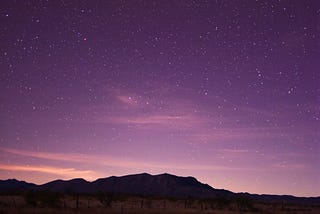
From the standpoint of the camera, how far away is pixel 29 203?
155 feet

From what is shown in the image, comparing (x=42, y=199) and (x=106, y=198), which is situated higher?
(x=106, y=198)

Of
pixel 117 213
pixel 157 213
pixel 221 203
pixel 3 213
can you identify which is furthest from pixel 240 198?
pixel 3 213

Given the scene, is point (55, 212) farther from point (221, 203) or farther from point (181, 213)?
point (221, 203)

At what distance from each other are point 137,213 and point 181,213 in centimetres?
660

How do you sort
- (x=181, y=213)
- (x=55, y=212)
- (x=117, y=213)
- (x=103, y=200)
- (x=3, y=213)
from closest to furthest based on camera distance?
1. (x=3, y=213)
2. (x=55, y=212)
3. (x=117, y=213)
4. (x=181, y=213)
5. (x=103, y=200)

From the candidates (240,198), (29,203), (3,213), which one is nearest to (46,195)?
(29,203)

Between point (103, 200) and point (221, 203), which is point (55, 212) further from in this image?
point (221, 203)

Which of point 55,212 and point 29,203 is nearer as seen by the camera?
point 55,212

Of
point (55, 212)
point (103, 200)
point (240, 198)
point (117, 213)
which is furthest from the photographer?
point (240, 198)

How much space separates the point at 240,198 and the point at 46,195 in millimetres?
30741

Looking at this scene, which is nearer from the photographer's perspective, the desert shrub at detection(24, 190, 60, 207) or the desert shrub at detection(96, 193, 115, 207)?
the desert shrub at detection(24, 190, 60, 207)

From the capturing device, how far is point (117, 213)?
40656mm

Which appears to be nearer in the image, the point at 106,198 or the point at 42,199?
the point at 42,199

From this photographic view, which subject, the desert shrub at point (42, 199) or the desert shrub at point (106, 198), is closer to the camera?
the desert shrub at point (42, 199)
